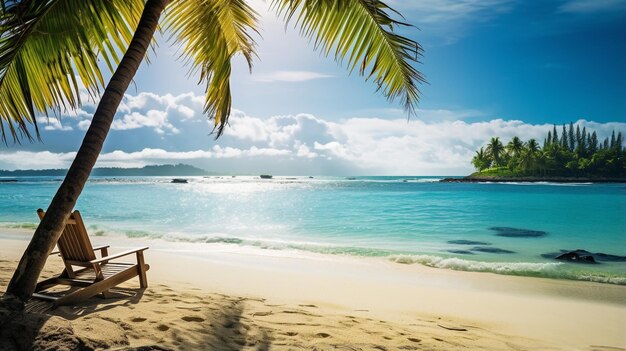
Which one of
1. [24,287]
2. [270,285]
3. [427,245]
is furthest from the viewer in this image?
[427,245]

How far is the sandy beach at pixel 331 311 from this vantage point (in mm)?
3414

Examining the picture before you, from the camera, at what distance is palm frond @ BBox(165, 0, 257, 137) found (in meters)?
5.56

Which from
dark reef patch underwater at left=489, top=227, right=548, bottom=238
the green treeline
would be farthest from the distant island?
dark reef patch underwater at left=489, top=227, right=548, bottom=238

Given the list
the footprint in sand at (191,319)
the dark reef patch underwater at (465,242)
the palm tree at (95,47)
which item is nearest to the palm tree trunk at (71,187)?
the palm tree at (95,47)

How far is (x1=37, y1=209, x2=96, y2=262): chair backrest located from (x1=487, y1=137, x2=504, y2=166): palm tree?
9600 cm

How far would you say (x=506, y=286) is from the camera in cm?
715

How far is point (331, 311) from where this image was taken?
483cm

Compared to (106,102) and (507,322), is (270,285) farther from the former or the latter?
(106,102)

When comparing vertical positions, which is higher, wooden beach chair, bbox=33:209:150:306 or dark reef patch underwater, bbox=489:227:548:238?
wooden beach chair, bbox=33:209:150:306

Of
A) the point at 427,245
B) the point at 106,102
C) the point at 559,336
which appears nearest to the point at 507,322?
the point at 559,336

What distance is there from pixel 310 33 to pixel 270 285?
3.95 meters

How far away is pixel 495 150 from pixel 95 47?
3796 inches

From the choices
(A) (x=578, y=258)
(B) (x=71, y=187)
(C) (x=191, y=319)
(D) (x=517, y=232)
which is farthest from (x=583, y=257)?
(B) (x=71, y=187)

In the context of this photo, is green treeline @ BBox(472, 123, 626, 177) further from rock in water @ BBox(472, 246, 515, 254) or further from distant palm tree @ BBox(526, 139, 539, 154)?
rock in water @ BBox(472, 246, 515, 254)
